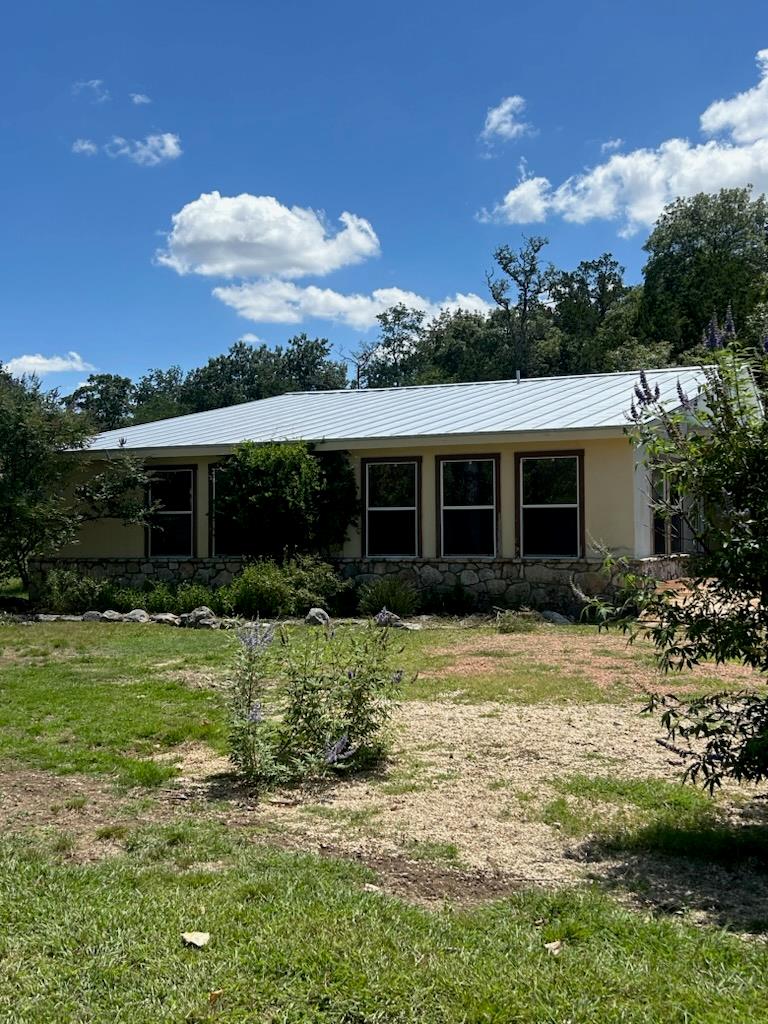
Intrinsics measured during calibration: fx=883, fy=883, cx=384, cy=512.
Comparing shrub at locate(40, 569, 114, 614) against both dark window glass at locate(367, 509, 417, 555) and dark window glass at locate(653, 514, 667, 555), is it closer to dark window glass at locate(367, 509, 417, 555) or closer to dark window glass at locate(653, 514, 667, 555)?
dark window glass at locate(367, 509, 417, 555)

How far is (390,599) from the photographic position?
1453 centimetres

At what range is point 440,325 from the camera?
52531 mm

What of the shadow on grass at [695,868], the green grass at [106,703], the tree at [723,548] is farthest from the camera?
the green grass at [106,703]

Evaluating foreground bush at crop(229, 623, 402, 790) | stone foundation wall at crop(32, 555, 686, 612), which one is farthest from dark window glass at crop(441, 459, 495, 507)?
foreground bush at crop(229, 623, 402, 790)

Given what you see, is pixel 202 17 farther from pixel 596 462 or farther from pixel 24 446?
pixel 596 462

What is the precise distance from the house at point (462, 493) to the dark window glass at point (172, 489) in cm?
3

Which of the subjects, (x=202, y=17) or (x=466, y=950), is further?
(x=202, y=17)

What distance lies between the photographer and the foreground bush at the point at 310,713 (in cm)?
556

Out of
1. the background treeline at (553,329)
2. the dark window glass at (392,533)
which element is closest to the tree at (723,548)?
the dark window glass at (392,533)

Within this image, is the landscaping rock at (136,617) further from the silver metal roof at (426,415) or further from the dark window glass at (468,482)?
the dark window glass at (468,482)

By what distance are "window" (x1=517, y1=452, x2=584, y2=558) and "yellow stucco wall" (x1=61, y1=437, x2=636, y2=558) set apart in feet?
0.47

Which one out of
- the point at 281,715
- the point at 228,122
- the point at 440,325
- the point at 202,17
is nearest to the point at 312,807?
the point at 281,715

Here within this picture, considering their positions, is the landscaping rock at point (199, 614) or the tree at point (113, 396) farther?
the tree at point (113, 396)

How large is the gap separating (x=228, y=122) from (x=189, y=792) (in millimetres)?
15458
